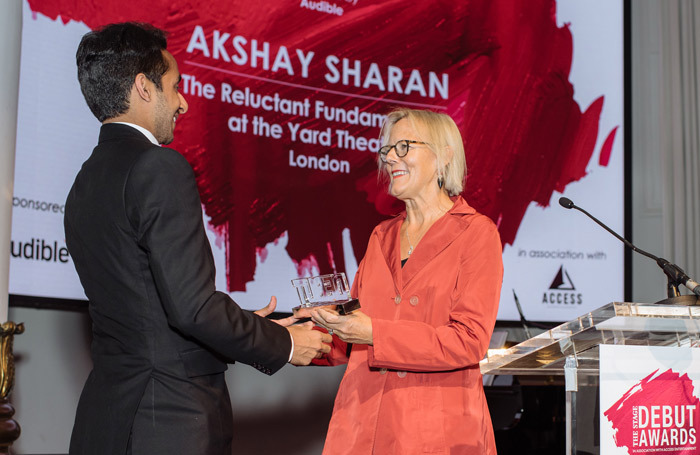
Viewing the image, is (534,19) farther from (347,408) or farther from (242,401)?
(347,408)

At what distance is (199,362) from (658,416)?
101 centimetres

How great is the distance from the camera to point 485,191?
4.75 metres

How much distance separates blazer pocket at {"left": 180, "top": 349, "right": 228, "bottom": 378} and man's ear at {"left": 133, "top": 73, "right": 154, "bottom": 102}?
0.60 m

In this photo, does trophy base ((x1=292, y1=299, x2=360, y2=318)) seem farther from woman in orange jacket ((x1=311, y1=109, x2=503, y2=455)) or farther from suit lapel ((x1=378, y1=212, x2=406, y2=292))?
suit lapel ((x1=378, y1=212, x2=406, y2=292))

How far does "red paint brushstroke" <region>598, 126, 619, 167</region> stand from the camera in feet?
16.5

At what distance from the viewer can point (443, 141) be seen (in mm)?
2371

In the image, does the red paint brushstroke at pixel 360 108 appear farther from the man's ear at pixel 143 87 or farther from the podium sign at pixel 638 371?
the podium sign at pixel 638 371

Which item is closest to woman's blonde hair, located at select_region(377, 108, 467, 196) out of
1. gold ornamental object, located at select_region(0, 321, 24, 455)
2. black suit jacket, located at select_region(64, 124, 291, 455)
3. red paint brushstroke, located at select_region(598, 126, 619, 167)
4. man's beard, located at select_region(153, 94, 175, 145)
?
man's beard, located at select_region(153, 94, 175, 145)

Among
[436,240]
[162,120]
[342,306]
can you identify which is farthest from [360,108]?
[162,120]

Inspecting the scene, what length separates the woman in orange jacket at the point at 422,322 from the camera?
1953 mm

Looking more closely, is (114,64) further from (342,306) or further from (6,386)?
(6,386)

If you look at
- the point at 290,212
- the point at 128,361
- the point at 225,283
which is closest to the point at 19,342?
the point at 225,283

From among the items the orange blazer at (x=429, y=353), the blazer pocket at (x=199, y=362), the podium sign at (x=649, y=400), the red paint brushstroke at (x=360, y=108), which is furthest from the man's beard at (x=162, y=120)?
the red paint brushstroke at (x=360, y=108)

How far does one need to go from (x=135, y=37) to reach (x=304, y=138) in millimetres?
2508
